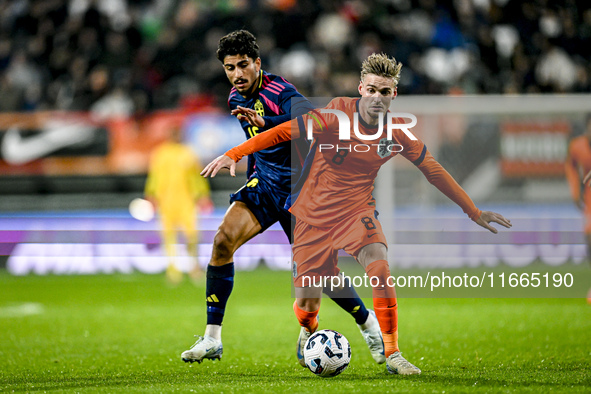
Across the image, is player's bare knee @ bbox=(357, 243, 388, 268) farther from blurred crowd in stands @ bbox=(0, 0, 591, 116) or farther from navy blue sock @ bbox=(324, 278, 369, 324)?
blurred crowd in stands @ bbox=(0, 0, 591, 116)

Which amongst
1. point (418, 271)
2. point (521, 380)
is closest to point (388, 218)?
point (418, 271)

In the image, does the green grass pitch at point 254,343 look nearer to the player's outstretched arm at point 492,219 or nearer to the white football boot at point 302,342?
the white football boot at point 302,342

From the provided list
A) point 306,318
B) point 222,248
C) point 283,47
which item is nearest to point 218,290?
point 222,248

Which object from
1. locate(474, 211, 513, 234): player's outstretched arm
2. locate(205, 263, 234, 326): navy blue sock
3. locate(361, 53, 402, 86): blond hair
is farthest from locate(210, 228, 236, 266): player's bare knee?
locate(474, 211, 513, 234): player's outstretched arm

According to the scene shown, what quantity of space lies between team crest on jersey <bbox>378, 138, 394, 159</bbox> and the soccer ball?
1205 mm

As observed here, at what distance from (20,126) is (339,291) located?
8.60 m

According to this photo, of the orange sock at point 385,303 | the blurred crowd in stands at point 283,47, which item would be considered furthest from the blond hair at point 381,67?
the blurred crowd in stands at point 283,47

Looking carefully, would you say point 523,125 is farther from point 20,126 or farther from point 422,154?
point 20,126

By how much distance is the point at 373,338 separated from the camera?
533cm

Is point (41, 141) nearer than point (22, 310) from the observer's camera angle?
No

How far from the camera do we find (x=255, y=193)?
5.33m

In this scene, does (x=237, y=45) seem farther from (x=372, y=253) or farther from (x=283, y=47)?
(x=283, y=47)

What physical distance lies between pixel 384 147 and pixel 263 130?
83 centimetres

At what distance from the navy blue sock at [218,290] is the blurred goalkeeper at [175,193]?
19.2 feet
